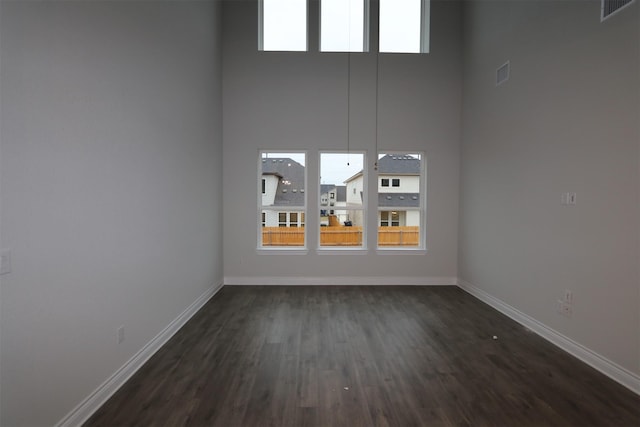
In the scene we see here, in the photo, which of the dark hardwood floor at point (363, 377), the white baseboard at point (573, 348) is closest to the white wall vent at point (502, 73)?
the white baseboard at point (573, 348)

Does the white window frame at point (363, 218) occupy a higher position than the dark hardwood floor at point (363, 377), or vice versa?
the white window frame at point (363, 218)

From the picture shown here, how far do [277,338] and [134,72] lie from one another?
8.69 feet

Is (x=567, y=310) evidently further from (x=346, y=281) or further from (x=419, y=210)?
(x=346, y=281)

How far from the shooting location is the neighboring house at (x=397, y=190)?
4.97 meters

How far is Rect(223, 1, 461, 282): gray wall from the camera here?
15.6 feet

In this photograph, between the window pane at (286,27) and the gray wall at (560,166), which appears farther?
the window pane at (286,27)

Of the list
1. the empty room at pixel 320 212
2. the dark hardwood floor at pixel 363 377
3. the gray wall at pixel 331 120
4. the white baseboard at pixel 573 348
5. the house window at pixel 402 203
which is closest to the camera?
the empty room at pixel 320 212

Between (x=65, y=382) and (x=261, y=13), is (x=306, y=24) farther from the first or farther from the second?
(x=65, y=382)

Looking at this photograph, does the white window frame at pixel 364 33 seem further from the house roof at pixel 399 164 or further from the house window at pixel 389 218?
the house window at pixel 389 218

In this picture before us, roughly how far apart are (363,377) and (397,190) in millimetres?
3262

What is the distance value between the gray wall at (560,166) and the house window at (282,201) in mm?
2667

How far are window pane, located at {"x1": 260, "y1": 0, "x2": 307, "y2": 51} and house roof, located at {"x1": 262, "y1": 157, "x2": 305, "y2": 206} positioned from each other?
1.80 m

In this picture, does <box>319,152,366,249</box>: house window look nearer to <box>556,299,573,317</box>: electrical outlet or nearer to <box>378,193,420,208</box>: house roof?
<box>378,193,420,208</box>: house roof

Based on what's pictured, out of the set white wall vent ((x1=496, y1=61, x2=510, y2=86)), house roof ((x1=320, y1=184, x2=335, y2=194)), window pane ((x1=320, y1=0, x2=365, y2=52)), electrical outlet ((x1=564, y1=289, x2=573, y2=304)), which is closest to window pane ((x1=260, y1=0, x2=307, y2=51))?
window pane ((x1=320, y1=0, x2=365, y2=52))
